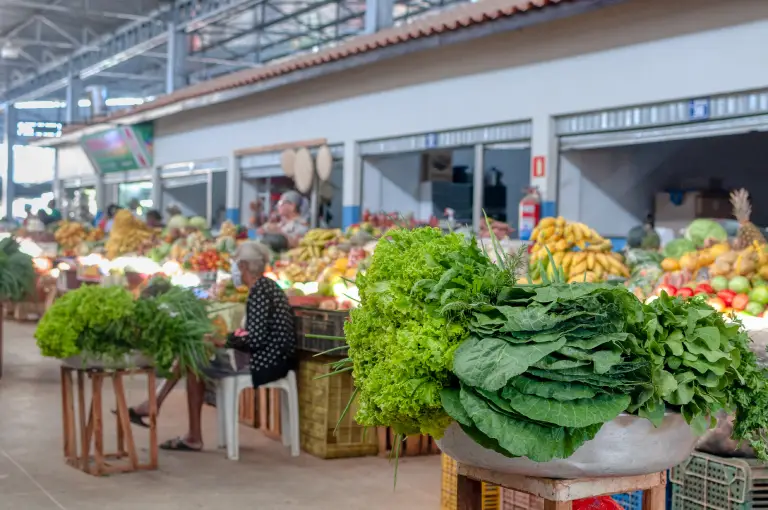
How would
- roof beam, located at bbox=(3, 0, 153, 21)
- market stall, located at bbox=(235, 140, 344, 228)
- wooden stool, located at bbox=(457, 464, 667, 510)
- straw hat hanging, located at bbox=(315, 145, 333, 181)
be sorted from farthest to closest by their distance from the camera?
roof beam, located at bbox=(3, 0, 153, 21) < market stall, located at bbox=(235, 140, 344, 228) < straw hat hanging, located at bbox=(315, 145, 333, 181) < wooden stool, located at bbox=(457, 464, 667, 510)

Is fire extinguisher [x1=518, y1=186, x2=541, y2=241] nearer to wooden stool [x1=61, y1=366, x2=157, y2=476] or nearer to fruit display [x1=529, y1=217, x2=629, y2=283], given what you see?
fruit display [x1=529, y1=217, x2=629, y2=283]

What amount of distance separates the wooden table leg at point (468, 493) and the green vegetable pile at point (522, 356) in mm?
281

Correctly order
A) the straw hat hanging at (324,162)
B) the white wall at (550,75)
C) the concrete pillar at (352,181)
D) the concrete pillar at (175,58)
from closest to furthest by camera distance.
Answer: the white wall at (550,75), the concrete pillar at (352,181), the straw hat hanging at (324,162), the concrete pillar at (175,58)

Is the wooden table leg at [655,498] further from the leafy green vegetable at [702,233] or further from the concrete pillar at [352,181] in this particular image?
the concrete pillar at [352,181]

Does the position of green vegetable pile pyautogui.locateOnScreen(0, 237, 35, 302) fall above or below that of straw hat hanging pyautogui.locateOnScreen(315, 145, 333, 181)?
below

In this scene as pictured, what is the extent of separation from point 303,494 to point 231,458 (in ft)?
3.15

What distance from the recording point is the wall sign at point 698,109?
7.32 m

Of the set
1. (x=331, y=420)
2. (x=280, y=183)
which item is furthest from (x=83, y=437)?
(x=280, y=183)

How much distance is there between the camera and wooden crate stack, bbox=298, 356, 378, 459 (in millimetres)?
6309

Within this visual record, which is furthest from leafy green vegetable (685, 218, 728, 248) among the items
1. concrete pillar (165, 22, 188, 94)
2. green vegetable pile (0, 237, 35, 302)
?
concrete pillar (165, 22, 188, 94)

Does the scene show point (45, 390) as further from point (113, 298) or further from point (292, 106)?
point (292, 106)

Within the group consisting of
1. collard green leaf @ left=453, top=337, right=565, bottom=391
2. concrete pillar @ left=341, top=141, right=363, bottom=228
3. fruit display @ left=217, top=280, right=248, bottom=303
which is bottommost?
fruit display @ left=217, top=280, right=248, bottom=303

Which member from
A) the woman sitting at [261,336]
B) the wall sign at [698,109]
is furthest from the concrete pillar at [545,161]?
the woman sitting at [261,336]

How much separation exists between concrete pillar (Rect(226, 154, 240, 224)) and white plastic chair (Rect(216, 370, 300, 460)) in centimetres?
858
